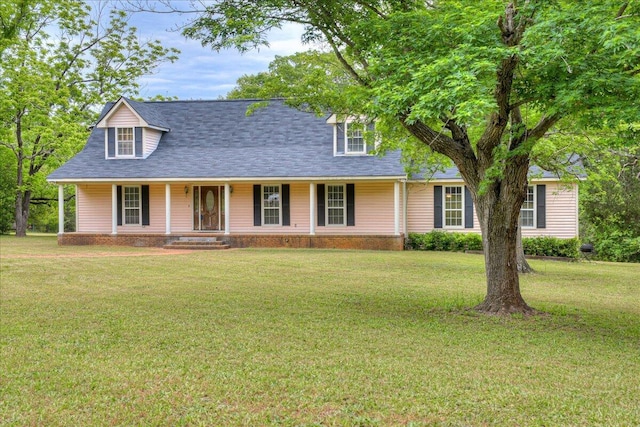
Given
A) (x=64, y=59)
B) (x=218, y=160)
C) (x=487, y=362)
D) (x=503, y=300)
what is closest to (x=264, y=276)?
(x=503, y=300)

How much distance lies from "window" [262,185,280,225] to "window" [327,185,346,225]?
2.03m

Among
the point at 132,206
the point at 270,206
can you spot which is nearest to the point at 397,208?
the point at 270,206

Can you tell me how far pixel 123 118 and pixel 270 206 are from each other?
7003mm

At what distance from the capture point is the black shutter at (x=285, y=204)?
2161 cm

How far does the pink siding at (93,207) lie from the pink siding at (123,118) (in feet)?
8.41

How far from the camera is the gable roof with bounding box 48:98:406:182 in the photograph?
20594 mm

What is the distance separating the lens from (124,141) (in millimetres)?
22641

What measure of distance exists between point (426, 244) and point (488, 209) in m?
12.5

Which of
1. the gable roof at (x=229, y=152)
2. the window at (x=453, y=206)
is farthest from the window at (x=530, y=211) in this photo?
the gable roof at (x=229, y=152)

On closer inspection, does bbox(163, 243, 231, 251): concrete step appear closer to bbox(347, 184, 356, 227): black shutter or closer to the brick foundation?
the brick foundation

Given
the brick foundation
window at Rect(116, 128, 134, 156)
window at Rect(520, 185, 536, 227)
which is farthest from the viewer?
window at Rect(116, 128, 134, 156)

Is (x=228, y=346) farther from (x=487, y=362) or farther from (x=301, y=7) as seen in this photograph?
(x=301, y=7)

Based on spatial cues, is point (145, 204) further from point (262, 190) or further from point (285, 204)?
point (285, 204)

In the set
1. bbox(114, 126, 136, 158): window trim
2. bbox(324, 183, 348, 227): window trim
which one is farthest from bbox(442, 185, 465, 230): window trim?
bbox(114, 126, 136, 158): window trim
